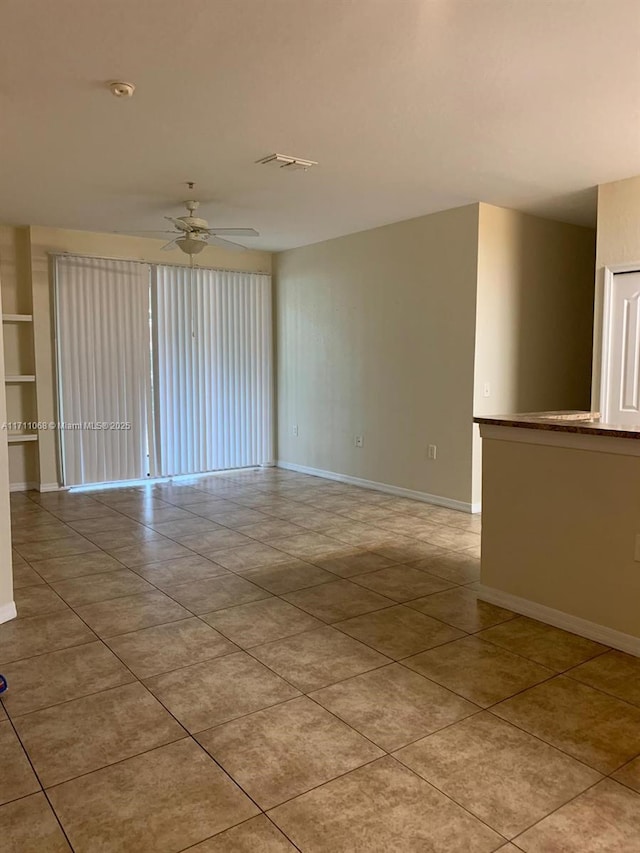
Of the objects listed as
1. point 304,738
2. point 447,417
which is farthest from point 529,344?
point 304,738

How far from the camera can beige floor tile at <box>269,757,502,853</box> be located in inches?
64.9

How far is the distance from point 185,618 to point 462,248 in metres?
3.75

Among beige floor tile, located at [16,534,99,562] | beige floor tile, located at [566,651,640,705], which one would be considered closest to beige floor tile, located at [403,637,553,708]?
beige floor tile, located at [566,651,640,705]

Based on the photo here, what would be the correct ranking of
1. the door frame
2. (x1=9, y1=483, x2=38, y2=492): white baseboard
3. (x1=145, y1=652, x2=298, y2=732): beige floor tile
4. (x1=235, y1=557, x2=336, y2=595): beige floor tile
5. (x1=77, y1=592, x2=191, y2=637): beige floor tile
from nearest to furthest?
1. (x1=145, y1=652, x2=298, y2=732): beige floor tile
2. (x1=77, y1=592, x2=191, y2=637): beige floor tile
3. (x1=235, y1=557, x2=336, y2=595): beige floor tile
4. the door frame
5. (x1=9, y1=483, x2=38, y2=492): white baseboard

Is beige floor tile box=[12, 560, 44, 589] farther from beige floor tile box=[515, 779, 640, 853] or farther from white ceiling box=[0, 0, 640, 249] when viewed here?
beige floor tile box=[515, 779, 640, 853]

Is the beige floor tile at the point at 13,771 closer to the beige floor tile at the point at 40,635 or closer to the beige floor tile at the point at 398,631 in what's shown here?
the beige floor tile at the point at 40,635

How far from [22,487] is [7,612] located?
345 centimetres

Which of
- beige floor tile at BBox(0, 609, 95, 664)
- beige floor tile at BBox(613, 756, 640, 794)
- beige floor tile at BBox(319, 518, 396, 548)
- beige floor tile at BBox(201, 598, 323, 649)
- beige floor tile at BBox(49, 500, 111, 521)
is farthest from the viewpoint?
beige floor tile at BBox(49, 500, 111, 521)

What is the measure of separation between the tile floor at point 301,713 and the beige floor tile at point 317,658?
0.01 m

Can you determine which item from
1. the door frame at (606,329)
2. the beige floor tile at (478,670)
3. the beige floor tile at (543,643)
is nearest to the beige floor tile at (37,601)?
the beige floor tile at (478,670)

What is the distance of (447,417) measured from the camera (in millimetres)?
5512

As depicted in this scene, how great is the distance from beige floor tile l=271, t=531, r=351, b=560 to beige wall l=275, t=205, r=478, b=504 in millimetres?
1481

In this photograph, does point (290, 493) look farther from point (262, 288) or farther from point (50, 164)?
point (50, 164)

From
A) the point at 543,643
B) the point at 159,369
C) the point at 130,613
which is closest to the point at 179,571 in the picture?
the point at 130,613
